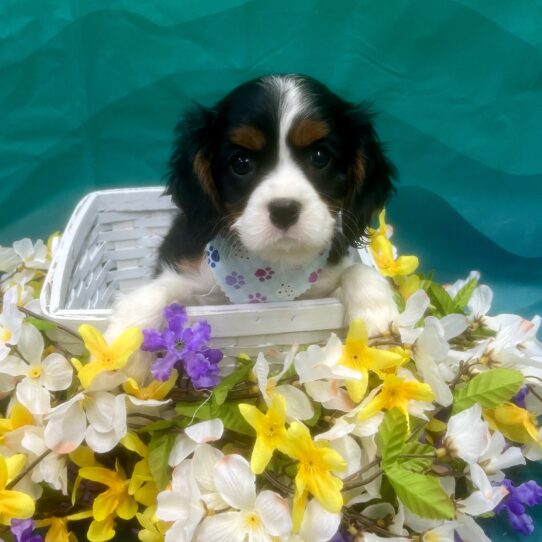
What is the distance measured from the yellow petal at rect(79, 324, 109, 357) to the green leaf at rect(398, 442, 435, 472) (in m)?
0.54

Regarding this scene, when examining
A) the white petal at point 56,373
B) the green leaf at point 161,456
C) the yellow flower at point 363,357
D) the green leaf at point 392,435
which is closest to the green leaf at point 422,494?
the green leaf at point 392,435

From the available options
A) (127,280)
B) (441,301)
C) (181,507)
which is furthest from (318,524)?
(127,280)

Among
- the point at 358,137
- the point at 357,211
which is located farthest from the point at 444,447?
the point at 358,137

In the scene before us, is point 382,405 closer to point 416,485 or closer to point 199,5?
point 416,485

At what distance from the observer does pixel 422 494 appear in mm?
974

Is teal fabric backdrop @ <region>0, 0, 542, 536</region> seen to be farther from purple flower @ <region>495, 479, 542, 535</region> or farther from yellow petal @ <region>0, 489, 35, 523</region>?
yellow petal @ <region>0, 489, 35, 523</region>

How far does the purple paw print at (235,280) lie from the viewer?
4.69 feet

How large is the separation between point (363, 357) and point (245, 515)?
1.10 ft

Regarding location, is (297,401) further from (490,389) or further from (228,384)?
(490,389)

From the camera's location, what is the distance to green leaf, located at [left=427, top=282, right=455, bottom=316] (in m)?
1.53

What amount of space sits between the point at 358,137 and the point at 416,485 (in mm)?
792

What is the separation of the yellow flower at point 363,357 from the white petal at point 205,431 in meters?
0.24

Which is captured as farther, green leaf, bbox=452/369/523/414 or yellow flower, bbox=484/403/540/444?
yellow flower, bbox=484/403/540/444

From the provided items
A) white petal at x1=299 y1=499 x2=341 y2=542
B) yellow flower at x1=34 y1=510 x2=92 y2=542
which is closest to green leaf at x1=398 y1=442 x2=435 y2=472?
white petal at x1=299 y1=499 x2=341 y2=542
